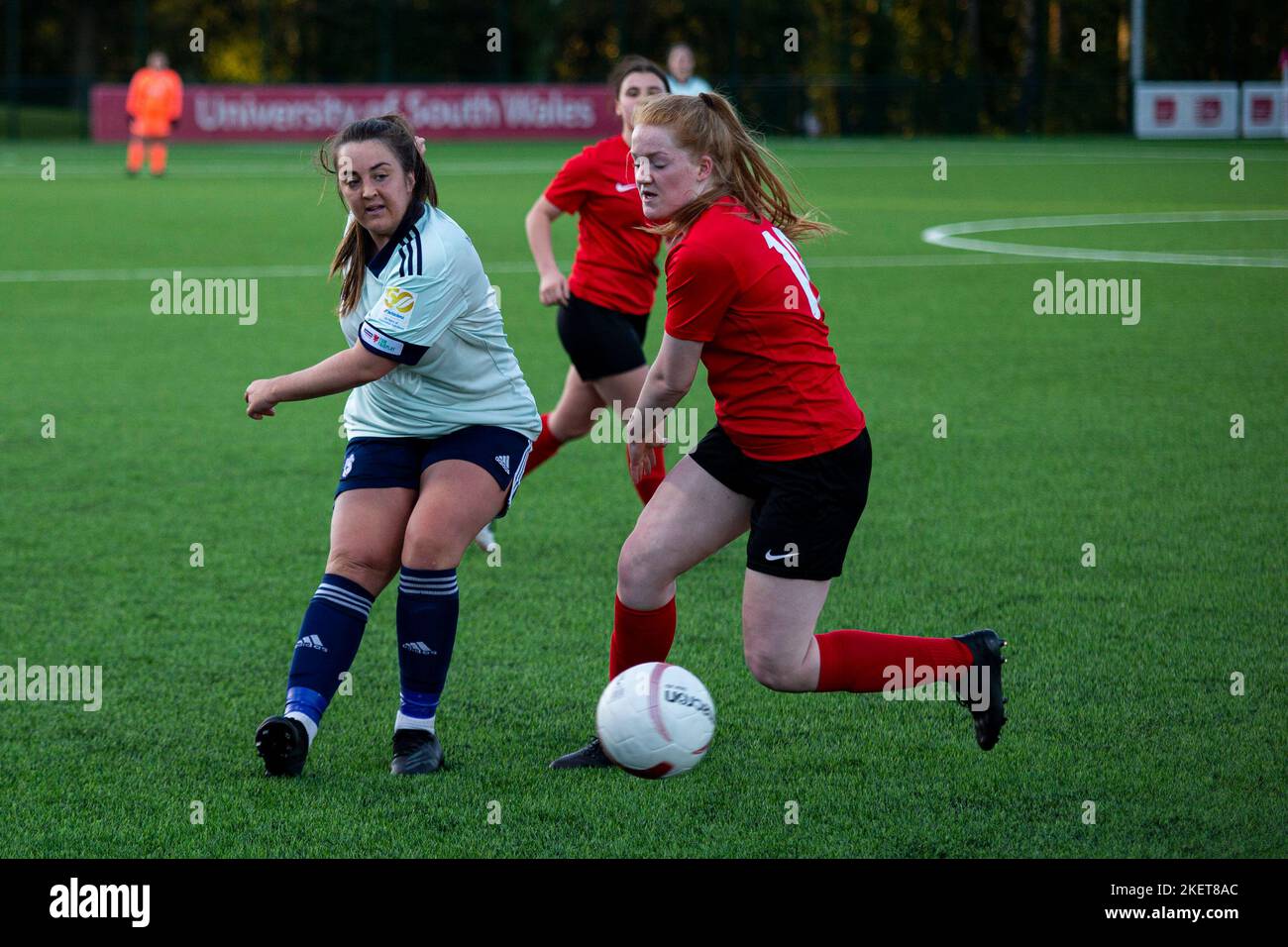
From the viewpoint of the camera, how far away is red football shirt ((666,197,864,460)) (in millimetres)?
4316

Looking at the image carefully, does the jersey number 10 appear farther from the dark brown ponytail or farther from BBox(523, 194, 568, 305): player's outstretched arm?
BBox(523, 194, 568, 305): player's outstretched arm

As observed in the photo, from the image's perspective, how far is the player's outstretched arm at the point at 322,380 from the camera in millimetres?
4625

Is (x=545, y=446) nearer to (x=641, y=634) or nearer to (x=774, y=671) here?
(x=641, y=634)

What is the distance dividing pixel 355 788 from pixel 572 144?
3779cm

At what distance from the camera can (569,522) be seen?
312 inches

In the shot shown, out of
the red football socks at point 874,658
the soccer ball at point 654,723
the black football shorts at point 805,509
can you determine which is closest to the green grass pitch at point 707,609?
the soccer ball at point 654,723

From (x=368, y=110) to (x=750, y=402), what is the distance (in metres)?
39.1

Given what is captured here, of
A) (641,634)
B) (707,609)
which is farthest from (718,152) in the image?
(707,609)

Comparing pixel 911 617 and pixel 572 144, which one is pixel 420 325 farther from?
pixel 572 144

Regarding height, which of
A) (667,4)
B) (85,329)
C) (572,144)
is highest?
(667,4)

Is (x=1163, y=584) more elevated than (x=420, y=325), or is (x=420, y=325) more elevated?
(x=420, y=325)

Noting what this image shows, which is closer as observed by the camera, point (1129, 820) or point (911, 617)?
point (1129, 820)

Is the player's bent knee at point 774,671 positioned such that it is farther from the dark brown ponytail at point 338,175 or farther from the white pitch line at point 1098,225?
the white pitch line at point 1098,225
